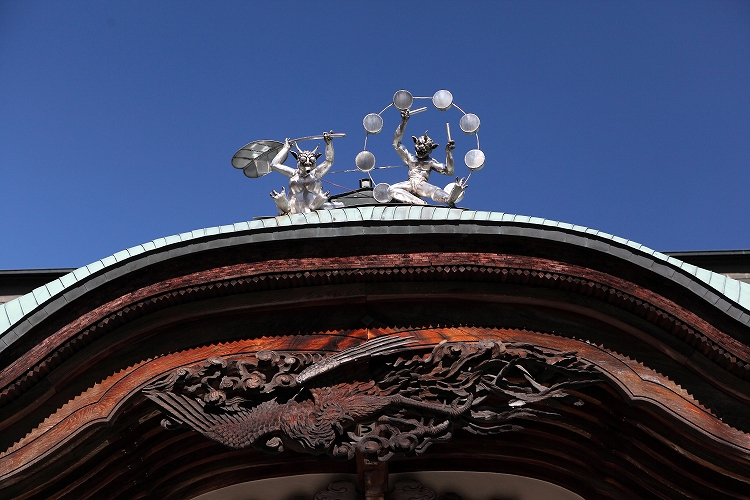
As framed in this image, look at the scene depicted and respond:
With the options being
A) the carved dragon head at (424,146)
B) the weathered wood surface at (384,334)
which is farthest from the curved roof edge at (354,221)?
the carved dragon head at (424,146)

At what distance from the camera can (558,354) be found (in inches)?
377

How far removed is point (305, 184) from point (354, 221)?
6.44 ft

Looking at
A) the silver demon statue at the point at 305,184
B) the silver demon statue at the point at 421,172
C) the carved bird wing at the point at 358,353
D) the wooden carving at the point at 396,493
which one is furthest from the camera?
the silver demon statue at the point at 421,172

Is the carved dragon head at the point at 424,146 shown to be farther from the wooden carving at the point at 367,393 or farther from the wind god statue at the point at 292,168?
the wooden carving at the point at 367,393

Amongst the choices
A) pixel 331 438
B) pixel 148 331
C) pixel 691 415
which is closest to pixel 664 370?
pixel 691 415

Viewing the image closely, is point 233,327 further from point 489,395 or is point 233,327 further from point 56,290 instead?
point 489,395

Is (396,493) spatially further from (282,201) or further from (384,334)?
(282,201)

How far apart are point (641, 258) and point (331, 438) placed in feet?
9.33

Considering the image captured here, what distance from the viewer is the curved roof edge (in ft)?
31.0

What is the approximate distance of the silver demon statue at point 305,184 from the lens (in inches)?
457

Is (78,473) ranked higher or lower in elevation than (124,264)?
lower

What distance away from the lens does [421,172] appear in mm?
12508

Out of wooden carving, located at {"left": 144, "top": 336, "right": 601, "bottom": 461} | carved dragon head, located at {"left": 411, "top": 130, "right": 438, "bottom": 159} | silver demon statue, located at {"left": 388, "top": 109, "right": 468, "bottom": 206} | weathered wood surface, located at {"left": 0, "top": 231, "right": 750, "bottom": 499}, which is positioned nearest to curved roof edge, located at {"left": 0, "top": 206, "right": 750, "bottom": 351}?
weathered wood surface, located at {"left": 0, "top": 231, "right": 750, "bottom": 499}

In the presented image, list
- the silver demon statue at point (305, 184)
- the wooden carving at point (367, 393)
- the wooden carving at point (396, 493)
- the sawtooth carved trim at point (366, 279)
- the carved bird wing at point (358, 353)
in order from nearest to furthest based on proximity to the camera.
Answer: the wooden carving at point (367, 393)
the sawtooth carved trim at point (366, 279)
the carved bird wing at point (358, 353)
the wooden carving at point (396, 493)
the silver demon statue at point (305, 184)
